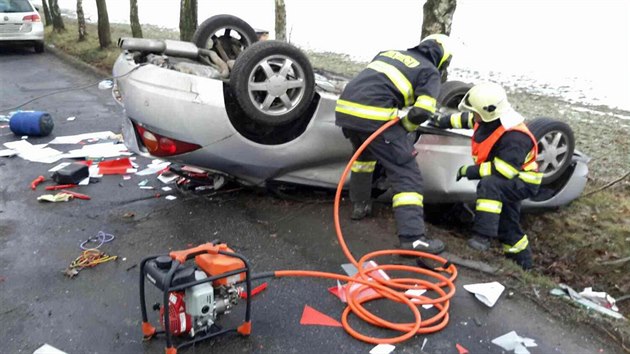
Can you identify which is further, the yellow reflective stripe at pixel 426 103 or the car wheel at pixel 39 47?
the car wheel at pixel 39 47

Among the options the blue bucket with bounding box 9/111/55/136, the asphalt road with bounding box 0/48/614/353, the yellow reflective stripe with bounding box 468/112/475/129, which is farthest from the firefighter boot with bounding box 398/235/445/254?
the blue bucket with bounding box 9/111/55/136

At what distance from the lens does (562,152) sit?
16.0 ft

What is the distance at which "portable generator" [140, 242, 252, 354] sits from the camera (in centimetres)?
265

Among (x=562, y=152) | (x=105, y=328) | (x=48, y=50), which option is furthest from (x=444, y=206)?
(x=48, y=50)

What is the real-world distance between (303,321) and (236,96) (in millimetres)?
1785

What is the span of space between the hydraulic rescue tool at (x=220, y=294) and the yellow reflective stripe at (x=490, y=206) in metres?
1.01

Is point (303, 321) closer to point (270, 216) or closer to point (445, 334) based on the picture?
point (445, 334)

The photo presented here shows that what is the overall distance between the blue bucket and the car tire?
3.94 meters

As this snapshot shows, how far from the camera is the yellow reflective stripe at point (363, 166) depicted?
4.45m

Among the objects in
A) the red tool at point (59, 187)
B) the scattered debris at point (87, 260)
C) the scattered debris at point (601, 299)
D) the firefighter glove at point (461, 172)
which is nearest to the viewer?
the scattered debris at point (87, 260)

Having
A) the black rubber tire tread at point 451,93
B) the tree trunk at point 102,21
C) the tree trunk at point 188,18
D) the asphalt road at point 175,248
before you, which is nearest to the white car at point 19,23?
the tree trunk at point 102,21

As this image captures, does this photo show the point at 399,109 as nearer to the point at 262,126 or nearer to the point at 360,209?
the point at 360,209

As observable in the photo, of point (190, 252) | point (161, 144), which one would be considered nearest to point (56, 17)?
point (161, 144)

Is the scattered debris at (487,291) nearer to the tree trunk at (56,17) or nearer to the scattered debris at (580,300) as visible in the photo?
the scattered debris at (580,300)
